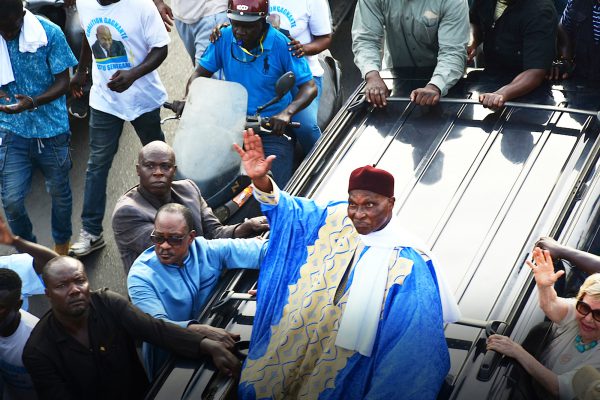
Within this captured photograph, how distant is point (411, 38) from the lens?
20.6ft

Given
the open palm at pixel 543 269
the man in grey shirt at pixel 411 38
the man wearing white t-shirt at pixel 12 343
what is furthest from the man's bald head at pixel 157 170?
the open palm at pixel 543 269

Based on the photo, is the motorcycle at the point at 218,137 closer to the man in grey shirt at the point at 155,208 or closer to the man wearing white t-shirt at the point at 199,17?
the man in grey shirt at the point at 155,208

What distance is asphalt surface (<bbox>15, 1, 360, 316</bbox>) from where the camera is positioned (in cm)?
671

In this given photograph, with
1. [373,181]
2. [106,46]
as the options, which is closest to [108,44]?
[106,46]

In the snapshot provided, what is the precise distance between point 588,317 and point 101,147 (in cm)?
384

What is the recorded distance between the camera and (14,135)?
6.36 meters

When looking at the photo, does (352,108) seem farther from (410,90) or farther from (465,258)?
(465,258)

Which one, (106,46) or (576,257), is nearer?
(576,257)

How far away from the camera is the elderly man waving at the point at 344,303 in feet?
12.7

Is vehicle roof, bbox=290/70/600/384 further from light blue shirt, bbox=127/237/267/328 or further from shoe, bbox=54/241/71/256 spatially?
shoe, bbox=54/241/71/256

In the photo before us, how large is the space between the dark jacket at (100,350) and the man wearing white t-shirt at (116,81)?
95.8 inches

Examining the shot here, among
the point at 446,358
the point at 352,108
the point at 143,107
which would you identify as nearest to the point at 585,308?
the point at 446,358

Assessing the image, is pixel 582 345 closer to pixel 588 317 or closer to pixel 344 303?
pixel 588 317

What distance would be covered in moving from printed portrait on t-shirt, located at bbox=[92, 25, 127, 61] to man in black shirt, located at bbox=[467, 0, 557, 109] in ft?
8.18
